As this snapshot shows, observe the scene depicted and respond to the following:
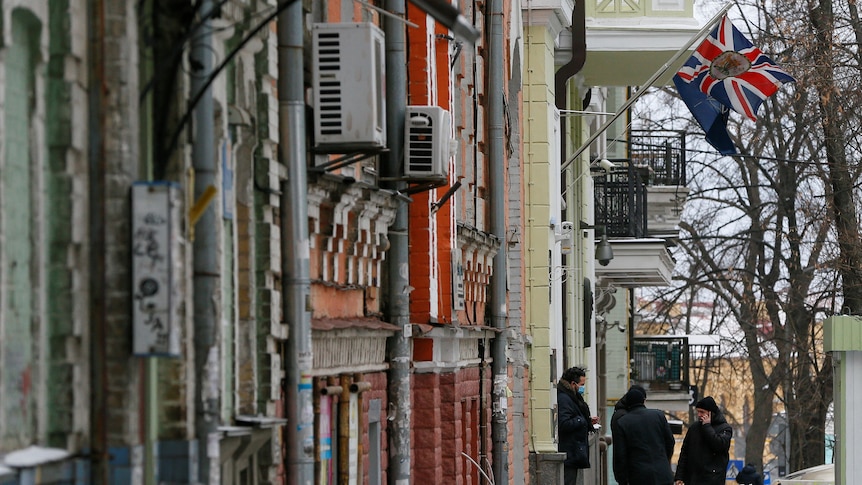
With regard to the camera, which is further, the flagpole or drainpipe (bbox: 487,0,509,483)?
the flagpole

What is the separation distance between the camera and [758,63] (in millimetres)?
20203

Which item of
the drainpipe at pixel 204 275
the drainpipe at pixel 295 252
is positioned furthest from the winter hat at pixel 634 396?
the drainpipe at pixel 204 275

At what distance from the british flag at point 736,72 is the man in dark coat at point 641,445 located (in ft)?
12.3

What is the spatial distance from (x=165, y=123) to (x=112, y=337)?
0.80 meters

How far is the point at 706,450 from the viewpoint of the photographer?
17.6 metres

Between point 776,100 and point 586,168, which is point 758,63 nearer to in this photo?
point 586,168

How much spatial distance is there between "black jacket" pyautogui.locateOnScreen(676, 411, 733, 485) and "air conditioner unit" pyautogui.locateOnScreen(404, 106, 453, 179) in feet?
23.3

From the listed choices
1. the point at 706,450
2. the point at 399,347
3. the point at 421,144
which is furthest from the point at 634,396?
the point at 421,144

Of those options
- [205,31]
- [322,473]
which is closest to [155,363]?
[205,31]

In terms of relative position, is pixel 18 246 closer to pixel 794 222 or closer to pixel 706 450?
pixel 706 450

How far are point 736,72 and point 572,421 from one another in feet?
12.8

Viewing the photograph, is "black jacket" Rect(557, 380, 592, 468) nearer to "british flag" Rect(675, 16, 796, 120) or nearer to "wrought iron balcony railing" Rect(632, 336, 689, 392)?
"british flag" Rect(675, 16, 796, 120)

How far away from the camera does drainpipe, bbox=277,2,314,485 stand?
8648mm

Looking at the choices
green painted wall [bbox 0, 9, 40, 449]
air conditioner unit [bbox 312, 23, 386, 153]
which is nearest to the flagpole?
air conditioner unit [bbox 312, 23, 386, 153]
